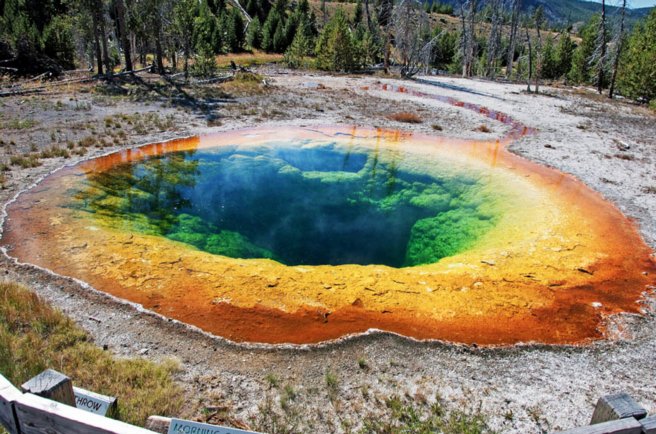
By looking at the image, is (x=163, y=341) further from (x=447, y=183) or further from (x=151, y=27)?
(x=151, y=27)

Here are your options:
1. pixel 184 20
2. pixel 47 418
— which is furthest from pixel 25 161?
pixel 184 20

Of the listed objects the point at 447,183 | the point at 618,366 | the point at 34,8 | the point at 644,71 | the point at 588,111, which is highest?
the point at 34,8

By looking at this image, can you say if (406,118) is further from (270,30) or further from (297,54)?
(270,30)

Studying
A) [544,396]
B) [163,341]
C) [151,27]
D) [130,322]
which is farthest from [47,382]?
[151,27]

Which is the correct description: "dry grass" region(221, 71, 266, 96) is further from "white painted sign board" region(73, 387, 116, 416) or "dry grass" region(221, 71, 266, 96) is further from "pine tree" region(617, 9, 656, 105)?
"pine tree" region(617, 9, 656, 105)

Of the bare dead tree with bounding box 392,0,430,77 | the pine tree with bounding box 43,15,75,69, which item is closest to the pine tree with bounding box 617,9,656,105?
the bare dead tree with bounding box 392,0,430,77

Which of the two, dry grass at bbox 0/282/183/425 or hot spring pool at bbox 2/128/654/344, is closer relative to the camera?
dry grass at bbox 0/282/183/425

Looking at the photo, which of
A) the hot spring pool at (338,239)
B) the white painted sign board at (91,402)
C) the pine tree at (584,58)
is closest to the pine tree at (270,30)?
the pine tree at (584,58)
